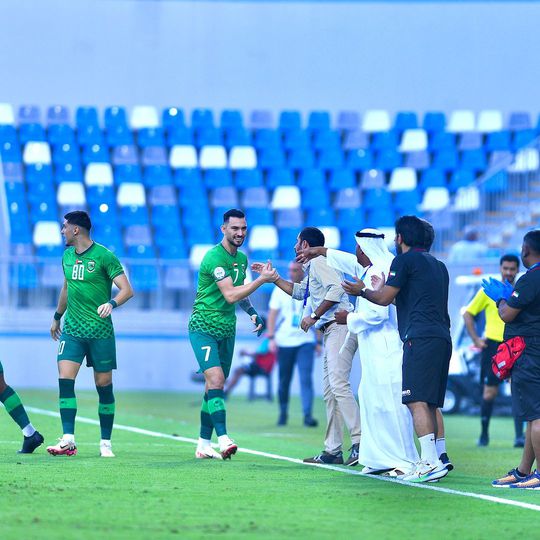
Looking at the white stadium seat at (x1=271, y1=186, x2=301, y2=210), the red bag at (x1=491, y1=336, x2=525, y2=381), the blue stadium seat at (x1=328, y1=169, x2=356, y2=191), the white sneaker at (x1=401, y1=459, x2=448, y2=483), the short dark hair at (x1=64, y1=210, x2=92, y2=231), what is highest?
the blue stadium seat at (x1=328, y1=169, x2=356, y2=191)

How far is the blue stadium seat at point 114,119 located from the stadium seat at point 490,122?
27.7ft

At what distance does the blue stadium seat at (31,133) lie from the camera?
29.4m

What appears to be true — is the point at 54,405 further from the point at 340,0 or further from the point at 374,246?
the point at 340,0

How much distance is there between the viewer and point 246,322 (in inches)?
1075

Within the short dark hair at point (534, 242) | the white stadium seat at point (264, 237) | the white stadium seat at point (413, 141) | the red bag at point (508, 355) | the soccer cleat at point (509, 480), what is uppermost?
the white stadium seat at point (413, 141)

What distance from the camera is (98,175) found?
96.2 feet

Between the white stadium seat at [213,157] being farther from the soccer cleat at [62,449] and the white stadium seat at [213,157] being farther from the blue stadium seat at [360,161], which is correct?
the soccer cleat at [62,449]

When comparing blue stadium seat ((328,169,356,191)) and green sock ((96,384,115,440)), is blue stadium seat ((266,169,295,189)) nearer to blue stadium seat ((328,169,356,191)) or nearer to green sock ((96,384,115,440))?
A: blue stadium seat ((328,169,356,191))

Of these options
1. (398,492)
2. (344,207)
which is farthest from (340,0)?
(398,492)

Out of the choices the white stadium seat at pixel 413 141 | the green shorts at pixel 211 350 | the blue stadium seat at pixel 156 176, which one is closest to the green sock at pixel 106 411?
the green shorts at pixel 211 350

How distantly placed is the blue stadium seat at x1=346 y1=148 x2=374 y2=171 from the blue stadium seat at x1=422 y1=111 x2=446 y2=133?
5.85 feet

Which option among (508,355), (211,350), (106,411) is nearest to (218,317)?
(211,350)

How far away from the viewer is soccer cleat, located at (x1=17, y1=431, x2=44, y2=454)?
12.0 meters

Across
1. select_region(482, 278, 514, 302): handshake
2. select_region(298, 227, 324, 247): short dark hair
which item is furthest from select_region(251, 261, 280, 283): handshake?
select_region(482, 278, 514, 302): handshake
